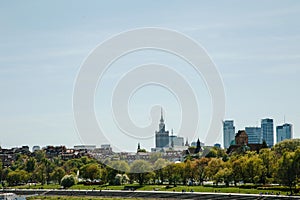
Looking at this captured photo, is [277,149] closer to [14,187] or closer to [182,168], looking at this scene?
[182,168]

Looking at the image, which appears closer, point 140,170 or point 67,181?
point 140,170

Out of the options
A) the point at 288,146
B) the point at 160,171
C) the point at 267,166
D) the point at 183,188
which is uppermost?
the point at 288,146

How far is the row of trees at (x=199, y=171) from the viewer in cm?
6288

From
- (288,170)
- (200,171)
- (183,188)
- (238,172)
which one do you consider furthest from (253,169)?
(200,171)

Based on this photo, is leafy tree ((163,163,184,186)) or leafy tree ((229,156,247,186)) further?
leafy tree ((163,163,184,186))

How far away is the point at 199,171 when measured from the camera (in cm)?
7900

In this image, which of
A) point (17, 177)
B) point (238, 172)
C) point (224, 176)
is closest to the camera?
point (238, 172)

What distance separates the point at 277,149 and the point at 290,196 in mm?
29151

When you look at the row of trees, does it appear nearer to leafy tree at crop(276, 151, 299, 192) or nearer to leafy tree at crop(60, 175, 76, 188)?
leafy tree at crop(276, 151, 299, 192)

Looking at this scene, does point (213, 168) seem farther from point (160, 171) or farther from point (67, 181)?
point (67, 181)

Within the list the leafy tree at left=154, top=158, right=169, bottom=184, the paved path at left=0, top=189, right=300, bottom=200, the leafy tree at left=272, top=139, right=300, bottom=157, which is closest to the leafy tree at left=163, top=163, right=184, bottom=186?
the leafy tree at left=154, top=158, right=169, bottom=184

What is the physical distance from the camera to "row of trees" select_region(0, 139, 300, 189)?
6288cm

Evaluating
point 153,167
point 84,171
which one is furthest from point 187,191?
point 84,171

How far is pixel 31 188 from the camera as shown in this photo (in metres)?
90.4
